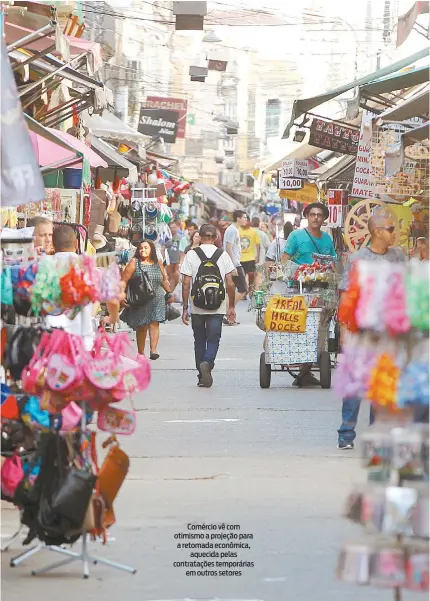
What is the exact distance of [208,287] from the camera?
14.8 m

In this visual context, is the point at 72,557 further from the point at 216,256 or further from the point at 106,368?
the point at 216,256

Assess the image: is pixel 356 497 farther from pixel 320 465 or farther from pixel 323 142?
pixel 323 142

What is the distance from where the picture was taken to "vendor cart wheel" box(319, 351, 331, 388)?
14619mm

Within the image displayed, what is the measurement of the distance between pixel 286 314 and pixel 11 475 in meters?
7.66

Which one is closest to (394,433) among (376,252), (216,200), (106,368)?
(106,368)

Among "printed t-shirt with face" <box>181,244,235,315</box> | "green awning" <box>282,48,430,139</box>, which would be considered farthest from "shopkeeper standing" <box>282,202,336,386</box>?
"green awning" <box>282,48,430,139</box>

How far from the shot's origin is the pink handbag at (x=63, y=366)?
6773mm

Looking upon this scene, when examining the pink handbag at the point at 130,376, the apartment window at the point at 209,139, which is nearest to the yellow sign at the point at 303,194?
the pink handbag at the point at 130,376

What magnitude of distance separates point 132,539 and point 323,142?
1139 cm

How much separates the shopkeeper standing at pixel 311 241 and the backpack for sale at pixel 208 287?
2.70 feet

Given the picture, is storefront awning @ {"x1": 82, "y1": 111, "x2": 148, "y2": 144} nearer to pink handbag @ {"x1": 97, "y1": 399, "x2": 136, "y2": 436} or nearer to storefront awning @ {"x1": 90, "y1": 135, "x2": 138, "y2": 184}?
storefront awning @ {"x1": 90, "y1": 135, "x2": 138, "y2": 184}

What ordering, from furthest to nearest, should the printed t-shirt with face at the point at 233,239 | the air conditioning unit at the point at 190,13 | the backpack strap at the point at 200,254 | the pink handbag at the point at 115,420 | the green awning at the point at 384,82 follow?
the printed t-shirt with face at the point at 233,239 < the air conditioning unit at the point at 190,13 < the backpack strap at the point at 200,254 < the green awning at the point at 384,82 < the pink handbag at the point at 115,420

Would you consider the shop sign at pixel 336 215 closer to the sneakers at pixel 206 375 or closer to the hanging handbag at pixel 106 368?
the sneakers at pixel 206 375

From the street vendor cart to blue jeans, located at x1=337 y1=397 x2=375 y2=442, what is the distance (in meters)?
3.64
